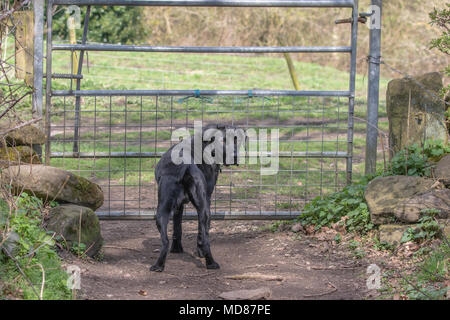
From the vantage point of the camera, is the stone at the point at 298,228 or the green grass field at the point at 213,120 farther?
the green grass field at the point at 213,120

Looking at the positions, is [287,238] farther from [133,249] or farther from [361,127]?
[361,127]

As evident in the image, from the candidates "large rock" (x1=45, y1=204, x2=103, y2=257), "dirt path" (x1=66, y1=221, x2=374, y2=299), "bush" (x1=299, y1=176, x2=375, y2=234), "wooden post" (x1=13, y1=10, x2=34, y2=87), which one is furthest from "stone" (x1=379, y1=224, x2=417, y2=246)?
"wooden post" (x1=13, y1=10, x2=34, y2=87)

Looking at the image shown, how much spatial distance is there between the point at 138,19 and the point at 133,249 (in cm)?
1727

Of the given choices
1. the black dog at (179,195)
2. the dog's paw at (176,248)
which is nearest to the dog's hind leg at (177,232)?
the dog's paw at (176,248)

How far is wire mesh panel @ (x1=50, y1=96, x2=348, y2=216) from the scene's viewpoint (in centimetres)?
723

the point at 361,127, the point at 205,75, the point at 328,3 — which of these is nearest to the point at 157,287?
the point at 328,3

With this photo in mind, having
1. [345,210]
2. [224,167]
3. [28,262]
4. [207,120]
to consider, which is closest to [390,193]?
[345,210]

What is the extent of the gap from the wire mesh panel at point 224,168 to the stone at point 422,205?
4.16ft

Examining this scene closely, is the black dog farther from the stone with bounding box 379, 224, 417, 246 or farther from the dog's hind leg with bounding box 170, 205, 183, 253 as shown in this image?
the stone with bounding box 379, 224, 417, 246

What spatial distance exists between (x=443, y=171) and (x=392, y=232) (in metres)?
0.89

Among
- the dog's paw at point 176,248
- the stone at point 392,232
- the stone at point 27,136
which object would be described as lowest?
the dog's paw at point 176,248

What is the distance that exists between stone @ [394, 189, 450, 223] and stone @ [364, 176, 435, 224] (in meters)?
0.07

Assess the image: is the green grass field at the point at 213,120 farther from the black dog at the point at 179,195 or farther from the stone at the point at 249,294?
the stone at the point at 249,294

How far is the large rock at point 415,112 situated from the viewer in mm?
7449
